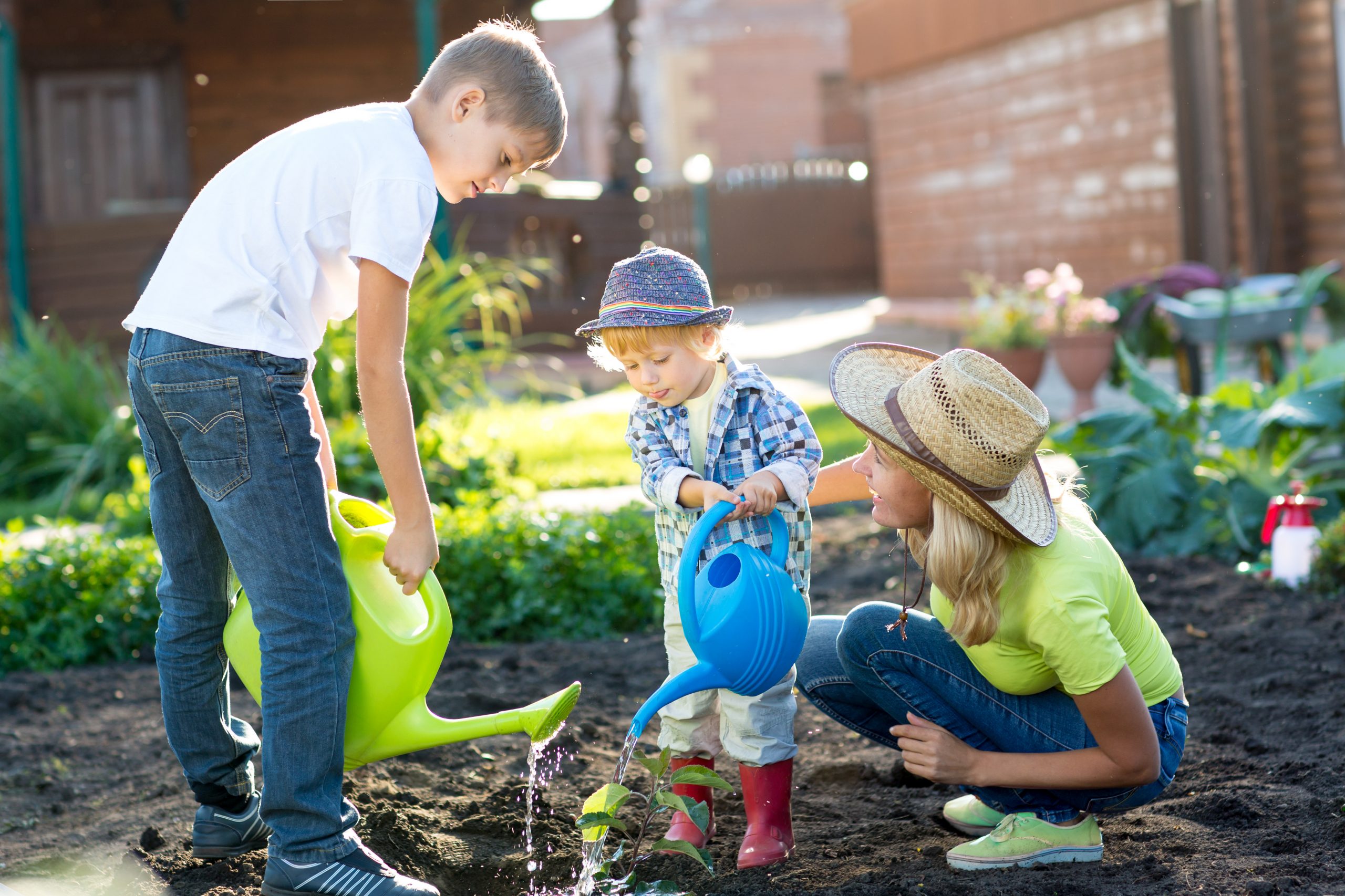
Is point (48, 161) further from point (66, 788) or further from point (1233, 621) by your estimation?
point (1233, 621)

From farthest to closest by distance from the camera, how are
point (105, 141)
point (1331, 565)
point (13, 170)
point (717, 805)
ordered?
point (105, 141), point (13, 170), point (1331, 565), point (717, 805)

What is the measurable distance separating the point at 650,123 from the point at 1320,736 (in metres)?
25.1

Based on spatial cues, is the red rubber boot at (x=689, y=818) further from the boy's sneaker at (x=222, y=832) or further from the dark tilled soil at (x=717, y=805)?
the boy's sneaker at (x=222, y=832)

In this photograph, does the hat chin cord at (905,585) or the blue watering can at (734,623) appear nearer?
the blue watering can at (734,623)

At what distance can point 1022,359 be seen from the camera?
708 cm

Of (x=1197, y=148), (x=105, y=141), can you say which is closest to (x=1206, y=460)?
(x=1197, y=148)

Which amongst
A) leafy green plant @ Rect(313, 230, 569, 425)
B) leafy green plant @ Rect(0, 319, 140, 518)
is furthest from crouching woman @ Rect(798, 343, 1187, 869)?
leafy green plant @ Rect(0, 319, 140, 518)

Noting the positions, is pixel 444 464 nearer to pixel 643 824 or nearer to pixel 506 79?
pixel 643 824

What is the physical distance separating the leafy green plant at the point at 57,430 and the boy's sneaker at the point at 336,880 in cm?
388

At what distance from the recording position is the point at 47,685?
3594 millimetres

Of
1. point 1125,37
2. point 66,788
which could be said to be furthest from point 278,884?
point 1125,37

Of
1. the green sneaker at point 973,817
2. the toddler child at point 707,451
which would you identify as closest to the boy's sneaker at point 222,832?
the toddler child at point 707,451

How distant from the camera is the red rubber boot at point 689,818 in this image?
228 centimetres

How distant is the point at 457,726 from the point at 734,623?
49 centimetres
